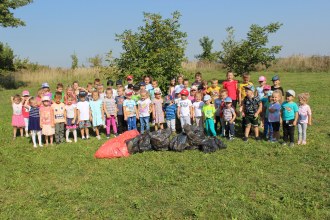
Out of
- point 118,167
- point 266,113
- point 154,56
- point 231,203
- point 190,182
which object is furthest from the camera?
point 154,56

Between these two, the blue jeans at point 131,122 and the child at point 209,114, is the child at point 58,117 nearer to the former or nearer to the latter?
the blue jeans at point 131,122

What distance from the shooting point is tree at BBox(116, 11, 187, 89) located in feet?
38.7

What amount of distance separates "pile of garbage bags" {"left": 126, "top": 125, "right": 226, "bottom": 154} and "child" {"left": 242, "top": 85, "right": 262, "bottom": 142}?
4.04 ft

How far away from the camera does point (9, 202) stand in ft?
19.8

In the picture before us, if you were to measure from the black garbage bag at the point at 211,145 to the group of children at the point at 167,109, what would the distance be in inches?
39.7

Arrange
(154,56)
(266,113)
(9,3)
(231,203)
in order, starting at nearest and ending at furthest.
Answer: (231,203)
(266,113)
(154,56)
(9,3)

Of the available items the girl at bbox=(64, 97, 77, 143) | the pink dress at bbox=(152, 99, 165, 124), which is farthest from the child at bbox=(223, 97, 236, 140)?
the girl at bbox=(64, 97, 77, 143)

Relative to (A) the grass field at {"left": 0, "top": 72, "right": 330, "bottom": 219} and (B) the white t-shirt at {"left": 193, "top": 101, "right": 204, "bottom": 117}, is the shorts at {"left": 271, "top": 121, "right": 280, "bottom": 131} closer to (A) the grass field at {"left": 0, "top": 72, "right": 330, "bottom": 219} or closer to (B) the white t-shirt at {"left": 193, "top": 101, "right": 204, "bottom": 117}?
(A) the grass field at {"left": 0, "top": 72, "right": 330, "bottom": 219}

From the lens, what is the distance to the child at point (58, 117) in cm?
985

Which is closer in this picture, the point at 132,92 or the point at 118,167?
the point at 118,167

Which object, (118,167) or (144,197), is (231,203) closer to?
(144,197)

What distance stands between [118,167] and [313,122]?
23.3 feet

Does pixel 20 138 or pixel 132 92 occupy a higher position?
pixel 132 92

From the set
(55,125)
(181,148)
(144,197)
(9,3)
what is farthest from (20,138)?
(9,3)
